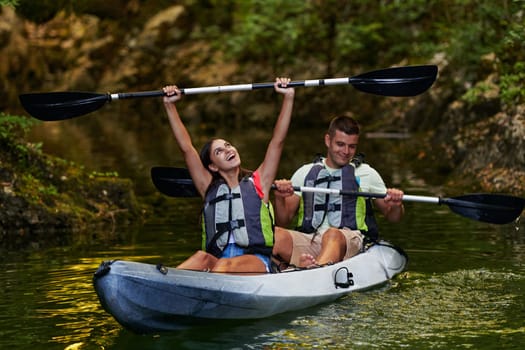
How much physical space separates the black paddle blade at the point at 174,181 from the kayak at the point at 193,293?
154cm

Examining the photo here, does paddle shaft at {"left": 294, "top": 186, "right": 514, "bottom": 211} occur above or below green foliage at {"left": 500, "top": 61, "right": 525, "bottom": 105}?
below

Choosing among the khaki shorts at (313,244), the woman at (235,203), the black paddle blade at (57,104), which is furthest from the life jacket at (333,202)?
the black paddle blade at (57,104)

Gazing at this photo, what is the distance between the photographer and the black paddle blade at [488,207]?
802cm

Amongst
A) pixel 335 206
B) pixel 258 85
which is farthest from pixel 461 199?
pixel 258 85

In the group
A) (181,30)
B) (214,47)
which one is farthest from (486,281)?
(181,30)

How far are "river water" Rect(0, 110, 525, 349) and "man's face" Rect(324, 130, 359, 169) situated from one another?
106cm

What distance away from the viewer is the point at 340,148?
8016 mm

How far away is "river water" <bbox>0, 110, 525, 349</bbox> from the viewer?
6.20m

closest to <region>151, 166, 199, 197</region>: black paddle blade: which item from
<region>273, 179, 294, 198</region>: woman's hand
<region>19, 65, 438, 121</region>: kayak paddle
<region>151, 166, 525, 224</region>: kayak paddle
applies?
<region>151, 166, 525, 224</region>: kayak paddle

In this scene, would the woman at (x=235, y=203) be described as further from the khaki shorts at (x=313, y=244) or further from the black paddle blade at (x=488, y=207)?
the black paddle blade at (x=488, y=207)

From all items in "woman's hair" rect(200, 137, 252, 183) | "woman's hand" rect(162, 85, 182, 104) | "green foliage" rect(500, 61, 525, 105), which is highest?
"green foliage" rect(500, 61, 525, 105)

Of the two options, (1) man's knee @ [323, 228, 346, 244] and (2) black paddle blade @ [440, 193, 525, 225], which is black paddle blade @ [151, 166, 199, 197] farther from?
(2) black paddle blade @ [440, 193, 525, 225]

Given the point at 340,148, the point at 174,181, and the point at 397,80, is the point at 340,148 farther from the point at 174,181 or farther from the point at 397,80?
the point at 174,181

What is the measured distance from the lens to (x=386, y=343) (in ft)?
19.7
